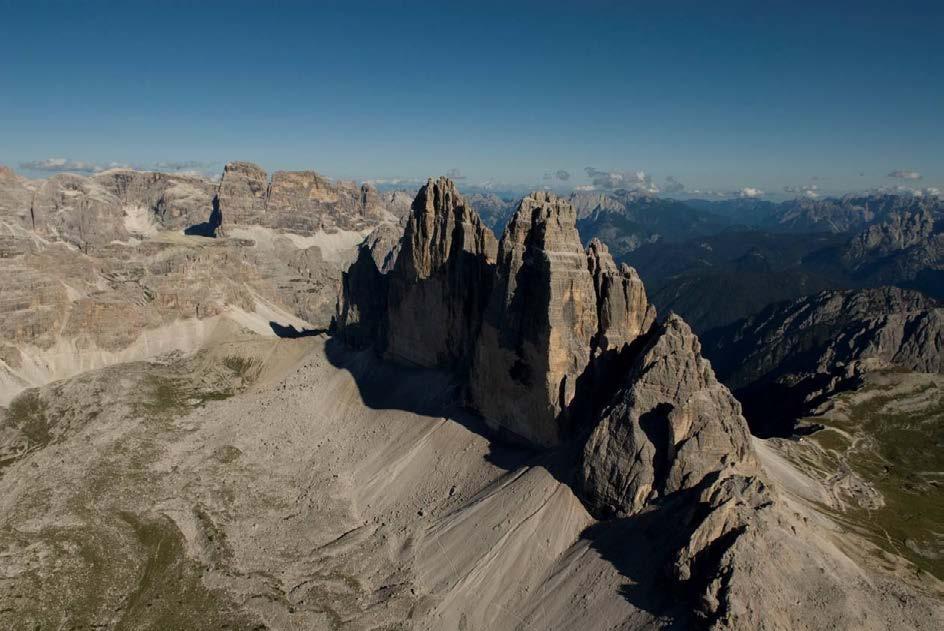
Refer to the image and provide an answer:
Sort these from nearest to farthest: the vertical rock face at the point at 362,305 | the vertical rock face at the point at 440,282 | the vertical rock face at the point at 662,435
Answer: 1. the vertical rock face at the point at 662,435
2. the vertical rock face at the point at 440,282
3. the vertical rock face at the point at 362,305

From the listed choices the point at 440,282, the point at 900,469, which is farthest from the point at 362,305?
the point at 900,469

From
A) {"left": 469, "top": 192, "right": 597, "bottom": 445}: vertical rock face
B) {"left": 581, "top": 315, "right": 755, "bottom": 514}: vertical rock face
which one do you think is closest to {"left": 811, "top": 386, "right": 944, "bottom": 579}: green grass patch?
{"left": 581, "top": 315, "right": 755, "bottom": 514}: vertical rock face

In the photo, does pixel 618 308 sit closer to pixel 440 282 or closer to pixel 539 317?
pixel 539 317

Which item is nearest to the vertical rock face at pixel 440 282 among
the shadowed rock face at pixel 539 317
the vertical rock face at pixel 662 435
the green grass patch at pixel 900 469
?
the shadowed rock face at pixel 539 317

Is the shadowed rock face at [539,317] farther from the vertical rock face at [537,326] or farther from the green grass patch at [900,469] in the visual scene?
the green grass patch at [900,469]

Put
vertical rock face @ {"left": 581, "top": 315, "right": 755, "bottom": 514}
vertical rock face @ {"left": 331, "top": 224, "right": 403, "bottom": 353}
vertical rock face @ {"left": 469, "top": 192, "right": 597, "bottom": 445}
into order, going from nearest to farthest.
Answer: vertical rock face @ {"left": 581, "top": 315, "right": 755, "bottom": 514} → vertical rock face @ {"left": 469, "top": 192, "right": 597, "bottom": 445} → vertical rock face @ {"left": 331, "top": 224, "right": 403, "bottom": 353}

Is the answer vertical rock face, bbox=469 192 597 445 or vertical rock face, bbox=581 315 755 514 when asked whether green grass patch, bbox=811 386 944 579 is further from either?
vertical rock face, bbox=469 192 597 445

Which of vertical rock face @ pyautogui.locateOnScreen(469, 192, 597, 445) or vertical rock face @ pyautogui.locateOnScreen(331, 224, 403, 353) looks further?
vertical rock face @ pyautogui.locateOnScreen(331, 224, 403, 353)
